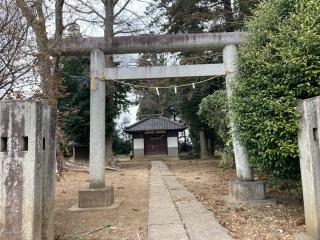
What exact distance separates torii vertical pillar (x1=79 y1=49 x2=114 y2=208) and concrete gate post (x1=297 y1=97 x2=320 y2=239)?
463 cm

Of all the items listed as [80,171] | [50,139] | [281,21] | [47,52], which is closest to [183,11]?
[80,171]

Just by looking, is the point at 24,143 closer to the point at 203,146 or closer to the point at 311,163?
the point at 311,163

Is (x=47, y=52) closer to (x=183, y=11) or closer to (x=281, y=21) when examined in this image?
(x=281, y=21)

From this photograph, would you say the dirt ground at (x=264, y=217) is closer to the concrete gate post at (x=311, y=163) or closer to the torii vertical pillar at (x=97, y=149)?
the concrete gate post at (x=311, y=163)

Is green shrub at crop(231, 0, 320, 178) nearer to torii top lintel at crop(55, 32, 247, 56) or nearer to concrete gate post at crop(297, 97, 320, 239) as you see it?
concrete gate post at crop(297, 97, 320, 239)

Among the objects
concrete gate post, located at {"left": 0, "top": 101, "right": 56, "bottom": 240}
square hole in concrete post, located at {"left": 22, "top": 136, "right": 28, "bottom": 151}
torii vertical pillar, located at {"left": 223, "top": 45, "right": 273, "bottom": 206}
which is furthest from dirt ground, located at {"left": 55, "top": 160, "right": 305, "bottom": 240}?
square hole in concrete post, located at {"left": 22, "top": 136, "right": 28, "bottom": 151}

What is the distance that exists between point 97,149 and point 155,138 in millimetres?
27209

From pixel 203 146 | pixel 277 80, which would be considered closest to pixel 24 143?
pixel 277 80

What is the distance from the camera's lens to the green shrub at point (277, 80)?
575 cm

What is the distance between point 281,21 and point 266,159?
8.79 ft

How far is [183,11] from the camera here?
18.9m

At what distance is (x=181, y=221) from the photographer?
20.9ft

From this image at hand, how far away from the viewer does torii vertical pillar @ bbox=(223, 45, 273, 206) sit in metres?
8.18

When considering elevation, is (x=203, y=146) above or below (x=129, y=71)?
below
